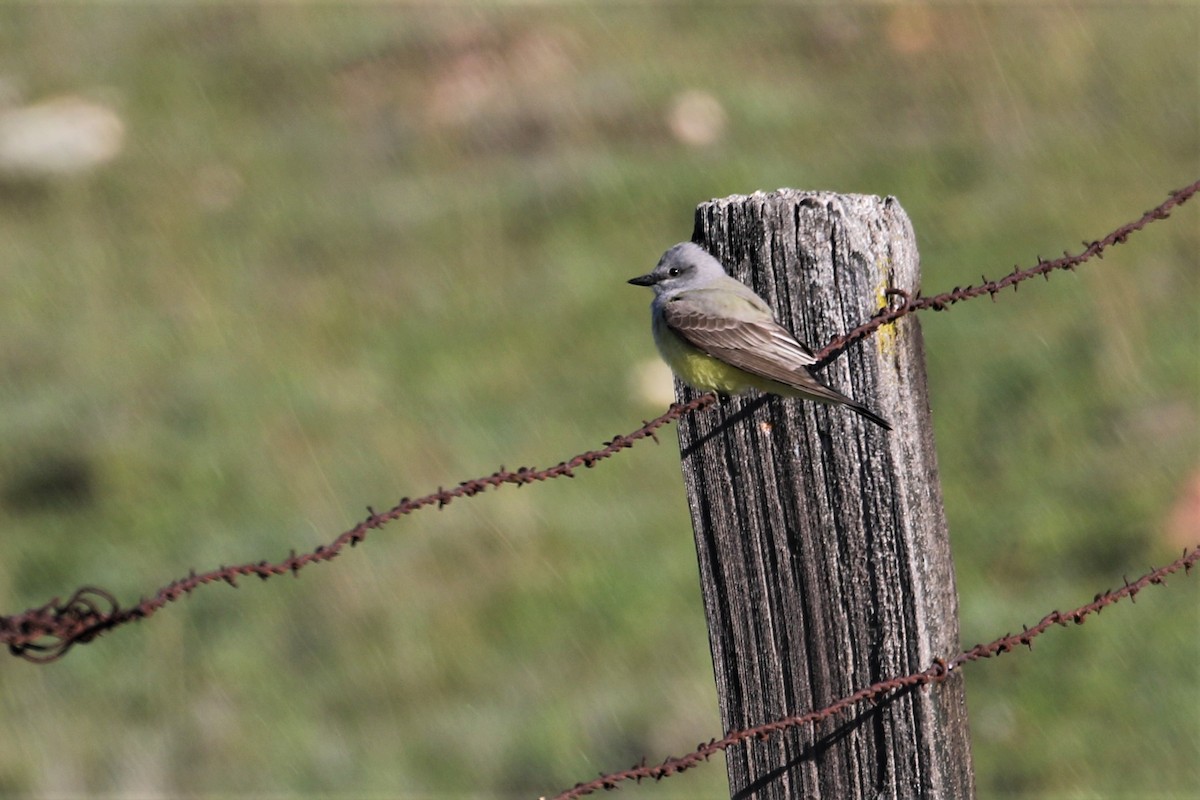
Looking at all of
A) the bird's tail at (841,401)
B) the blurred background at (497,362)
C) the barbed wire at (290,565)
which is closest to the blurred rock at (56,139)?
the blurred background at (497,362)

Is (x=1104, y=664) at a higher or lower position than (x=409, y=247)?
lower

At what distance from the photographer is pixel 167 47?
16500mm

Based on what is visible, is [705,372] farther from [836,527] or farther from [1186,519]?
[1186,519]

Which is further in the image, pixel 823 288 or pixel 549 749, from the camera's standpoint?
pixel 549 749

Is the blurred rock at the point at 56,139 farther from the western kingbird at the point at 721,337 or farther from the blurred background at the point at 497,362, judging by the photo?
the western kingbird at the point at 721,337

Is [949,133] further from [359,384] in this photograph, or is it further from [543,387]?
[359,384]

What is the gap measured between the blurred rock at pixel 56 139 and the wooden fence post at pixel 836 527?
1219cm

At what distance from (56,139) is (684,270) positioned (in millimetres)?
11641

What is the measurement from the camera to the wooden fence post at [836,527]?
11.0ft

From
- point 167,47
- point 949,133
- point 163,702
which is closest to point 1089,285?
point 949,133

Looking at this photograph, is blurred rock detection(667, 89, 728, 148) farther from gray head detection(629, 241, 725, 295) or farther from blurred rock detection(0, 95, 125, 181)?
gray head detection(629, 241, 725, 295)

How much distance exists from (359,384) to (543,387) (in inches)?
51.3

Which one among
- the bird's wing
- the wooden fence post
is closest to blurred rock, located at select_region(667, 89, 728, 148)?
the bird's wing

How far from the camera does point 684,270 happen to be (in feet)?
14.4
